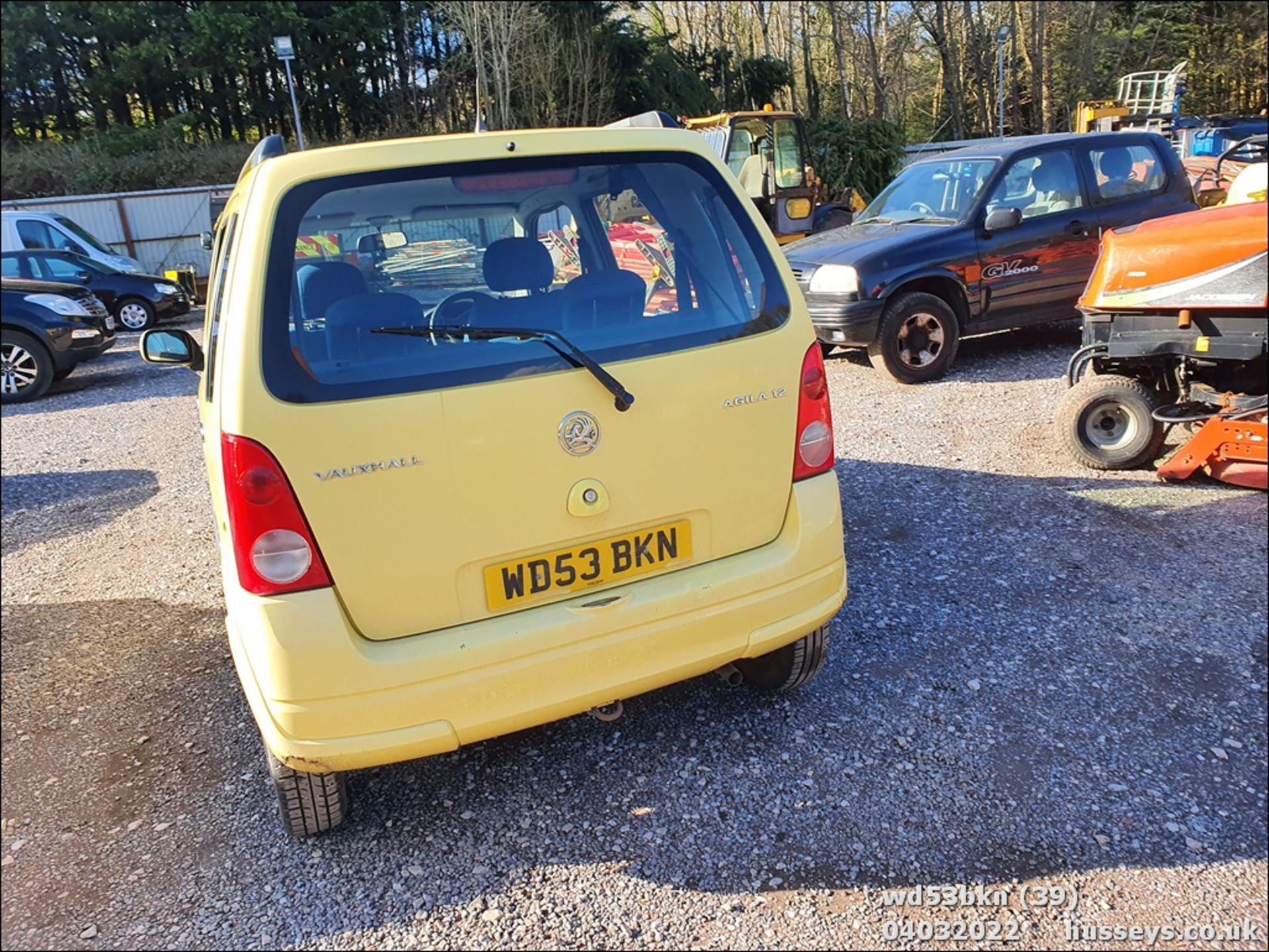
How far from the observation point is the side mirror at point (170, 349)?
3.55 metres

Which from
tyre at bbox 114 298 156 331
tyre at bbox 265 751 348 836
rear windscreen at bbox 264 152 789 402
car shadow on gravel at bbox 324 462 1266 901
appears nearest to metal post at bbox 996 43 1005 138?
tyre at bbox 114 298 156 331

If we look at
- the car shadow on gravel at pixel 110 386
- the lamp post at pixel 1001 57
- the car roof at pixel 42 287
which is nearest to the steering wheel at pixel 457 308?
the car shadow on gravel at pixel 110 386

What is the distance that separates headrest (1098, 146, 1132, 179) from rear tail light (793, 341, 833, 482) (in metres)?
6.34

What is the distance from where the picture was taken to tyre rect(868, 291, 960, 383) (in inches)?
274

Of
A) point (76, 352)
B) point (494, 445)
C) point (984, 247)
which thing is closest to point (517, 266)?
point (494, 445)

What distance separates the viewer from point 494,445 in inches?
84.8

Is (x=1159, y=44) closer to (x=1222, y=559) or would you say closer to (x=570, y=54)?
(x=570, y=54)

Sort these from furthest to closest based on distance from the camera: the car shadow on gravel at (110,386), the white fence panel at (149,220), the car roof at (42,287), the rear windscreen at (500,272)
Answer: the white fence panel at (149,220) < the car roof at (42,287) < the car shadow on gravel at (110,386) < the rear windscreen at (500,272)

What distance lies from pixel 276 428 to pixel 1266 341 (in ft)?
13.0

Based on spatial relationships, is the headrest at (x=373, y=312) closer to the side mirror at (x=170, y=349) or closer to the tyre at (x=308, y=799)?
the tyre at (x=308, y=799)

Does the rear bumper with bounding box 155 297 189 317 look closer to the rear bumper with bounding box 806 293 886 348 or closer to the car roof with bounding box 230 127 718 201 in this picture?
the rear bumper with bounding box 806 293 886 348

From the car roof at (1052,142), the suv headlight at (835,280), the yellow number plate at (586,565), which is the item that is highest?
the car roof at (1052,142)

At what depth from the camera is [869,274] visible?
689 centimetres

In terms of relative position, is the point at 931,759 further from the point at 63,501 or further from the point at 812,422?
the point at 63,501
